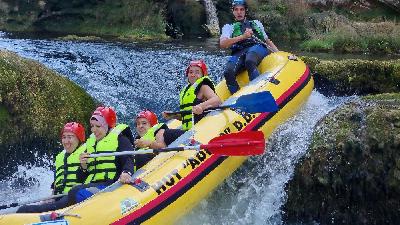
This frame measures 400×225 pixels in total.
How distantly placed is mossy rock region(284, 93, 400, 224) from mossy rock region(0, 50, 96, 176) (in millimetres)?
3766

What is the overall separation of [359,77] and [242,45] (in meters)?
2.45

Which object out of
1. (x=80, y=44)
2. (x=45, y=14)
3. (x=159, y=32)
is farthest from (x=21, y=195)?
(x=45, y=14)

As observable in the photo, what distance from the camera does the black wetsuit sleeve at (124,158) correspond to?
5.53 metres

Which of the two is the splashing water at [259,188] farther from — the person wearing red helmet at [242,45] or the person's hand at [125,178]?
the person wearing red helmet at [242,45]

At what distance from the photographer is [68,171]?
574 centimetres

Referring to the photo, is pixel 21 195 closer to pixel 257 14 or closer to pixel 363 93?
pixel 363 93

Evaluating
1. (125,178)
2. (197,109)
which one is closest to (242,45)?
(197,109)

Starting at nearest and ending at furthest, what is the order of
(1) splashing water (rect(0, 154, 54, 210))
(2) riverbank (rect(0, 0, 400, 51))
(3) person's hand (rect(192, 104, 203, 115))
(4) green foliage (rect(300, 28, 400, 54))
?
(3) person's hand (rect(192, 104, 203, 115))
(1) splashing water (rect(0, 154, 54, 210))
(4) green foliage (rect(300, 28, 400, 54))
(2) riverbank (rect(0, 0, 400, 51))

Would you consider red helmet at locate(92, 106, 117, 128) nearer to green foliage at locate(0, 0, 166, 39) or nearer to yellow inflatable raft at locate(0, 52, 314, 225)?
yellow inflatable raft at locate(0, 52, 314, 225)

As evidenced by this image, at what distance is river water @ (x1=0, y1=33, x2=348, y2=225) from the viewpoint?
6535mm

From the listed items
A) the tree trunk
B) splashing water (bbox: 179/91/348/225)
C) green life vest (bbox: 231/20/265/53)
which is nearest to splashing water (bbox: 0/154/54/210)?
splashing water (bbox: 179/91/348/225)

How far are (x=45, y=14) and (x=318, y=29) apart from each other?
14.5 m

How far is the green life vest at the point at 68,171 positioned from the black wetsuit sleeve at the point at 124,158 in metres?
0.39

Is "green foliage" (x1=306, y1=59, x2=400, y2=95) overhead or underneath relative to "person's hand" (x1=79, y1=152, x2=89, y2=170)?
underneath
